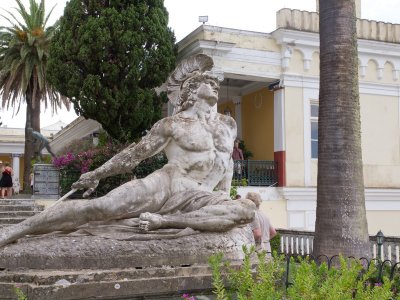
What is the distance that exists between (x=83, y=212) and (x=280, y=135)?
13080 mm

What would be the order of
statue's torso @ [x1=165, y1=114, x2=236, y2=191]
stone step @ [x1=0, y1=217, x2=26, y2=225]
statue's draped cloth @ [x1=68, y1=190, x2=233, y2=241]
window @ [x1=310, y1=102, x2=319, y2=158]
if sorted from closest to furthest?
1. statue's draped cloth @ [x1=68, y1=190, x2=233, y2=241]
2. statue's torso @ [x1=165, y1=114, x2=236, y2=191]
3. stone step @ [x1=0, y1=217, x2=26, y2=225]
4. window @ [x1=310, y1=102, x2=319, y2=158]

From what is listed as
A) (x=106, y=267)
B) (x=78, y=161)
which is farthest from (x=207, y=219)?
(x=78, y=161)

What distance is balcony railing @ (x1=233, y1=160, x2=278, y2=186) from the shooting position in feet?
53.0

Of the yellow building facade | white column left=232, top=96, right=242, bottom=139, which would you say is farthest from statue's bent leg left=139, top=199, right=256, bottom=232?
white column left=232, top=96, right=242, bottom=139

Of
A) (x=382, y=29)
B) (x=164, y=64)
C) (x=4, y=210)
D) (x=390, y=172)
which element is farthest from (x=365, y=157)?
(x=4, y=210)

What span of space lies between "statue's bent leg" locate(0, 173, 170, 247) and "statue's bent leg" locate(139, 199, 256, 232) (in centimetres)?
17

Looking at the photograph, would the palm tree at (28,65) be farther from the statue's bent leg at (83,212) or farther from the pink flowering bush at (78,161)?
the statue's bent leg at (83,212)

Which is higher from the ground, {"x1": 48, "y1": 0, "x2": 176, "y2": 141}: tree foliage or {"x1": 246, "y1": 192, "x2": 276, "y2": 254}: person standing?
{"x1": 48, "y1": 0, "x2": 176, "y2": 141}: tree foliage

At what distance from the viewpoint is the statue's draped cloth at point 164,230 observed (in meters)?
3.71

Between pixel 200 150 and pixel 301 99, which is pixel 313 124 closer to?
pixel 301 99

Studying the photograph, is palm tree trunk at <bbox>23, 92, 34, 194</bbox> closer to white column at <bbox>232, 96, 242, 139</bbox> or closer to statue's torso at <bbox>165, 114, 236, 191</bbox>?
white column at <bbox>232, 96, 242, 139</bbox>

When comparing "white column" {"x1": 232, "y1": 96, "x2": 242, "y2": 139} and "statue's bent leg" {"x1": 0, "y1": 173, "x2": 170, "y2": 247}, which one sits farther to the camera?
"white column" {"x1": 232, "y1": 96, "x2": 242, "y2": 139}

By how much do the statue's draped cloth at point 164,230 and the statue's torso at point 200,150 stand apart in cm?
18

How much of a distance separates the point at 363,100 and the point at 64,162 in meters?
9.63
